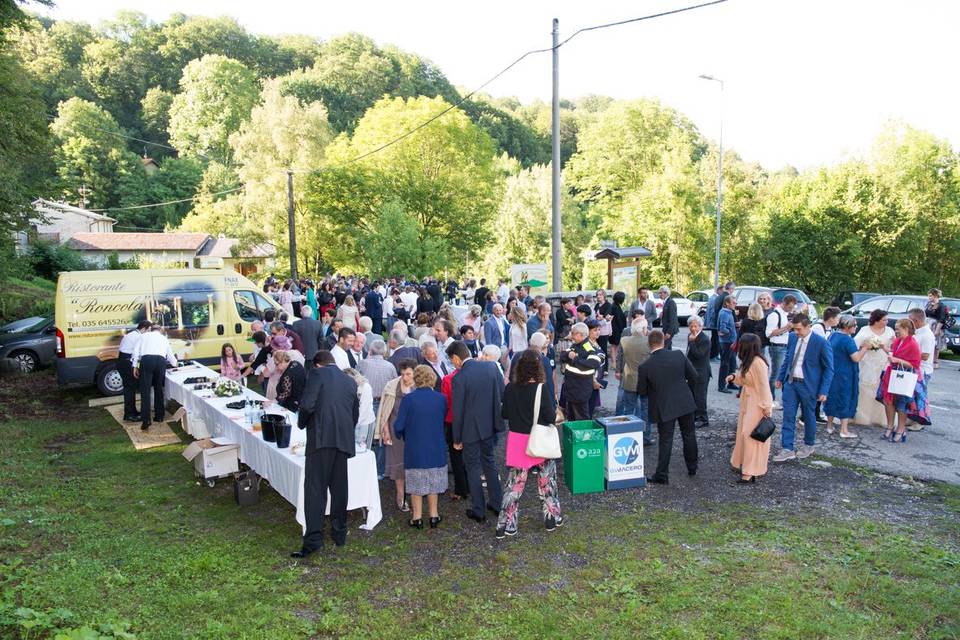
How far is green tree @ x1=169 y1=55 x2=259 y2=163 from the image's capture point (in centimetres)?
6825

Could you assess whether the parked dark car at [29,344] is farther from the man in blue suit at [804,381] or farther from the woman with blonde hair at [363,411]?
the man in blue suit at [804,381]

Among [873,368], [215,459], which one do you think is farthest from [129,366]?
[873,368]

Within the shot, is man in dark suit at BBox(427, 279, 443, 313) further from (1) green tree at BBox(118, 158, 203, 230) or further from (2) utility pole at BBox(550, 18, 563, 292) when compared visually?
(1) green tree at BBox(118, 158, 203, 230)

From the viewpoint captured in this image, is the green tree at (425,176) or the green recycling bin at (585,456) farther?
the green tree at (425,176)

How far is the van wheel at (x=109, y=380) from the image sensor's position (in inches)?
495

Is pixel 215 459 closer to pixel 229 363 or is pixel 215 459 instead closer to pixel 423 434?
pixel 423 434

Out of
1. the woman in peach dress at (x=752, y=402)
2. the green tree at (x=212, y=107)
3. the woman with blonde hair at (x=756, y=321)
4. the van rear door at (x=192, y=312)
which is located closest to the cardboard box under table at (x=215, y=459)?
the van rear door at (x=192, y=312)

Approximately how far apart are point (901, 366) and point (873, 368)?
65 cm

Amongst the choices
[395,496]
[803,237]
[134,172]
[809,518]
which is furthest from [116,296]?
[134,172]

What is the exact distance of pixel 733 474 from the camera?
7.84 metres

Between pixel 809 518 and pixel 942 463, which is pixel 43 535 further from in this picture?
pixel 942 463

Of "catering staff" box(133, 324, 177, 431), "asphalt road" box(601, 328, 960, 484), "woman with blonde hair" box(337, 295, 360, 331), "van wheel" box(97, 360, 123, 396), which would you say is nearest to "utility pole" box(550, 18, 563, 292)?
"woman with blonde hair" box(337, 295, 360, 331)

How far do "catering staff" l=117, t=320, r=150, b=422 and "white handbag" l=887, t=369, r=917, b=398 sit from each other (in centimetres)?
1139

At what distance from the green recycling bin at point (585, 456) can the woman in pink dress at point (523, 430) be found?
95 centimetres
